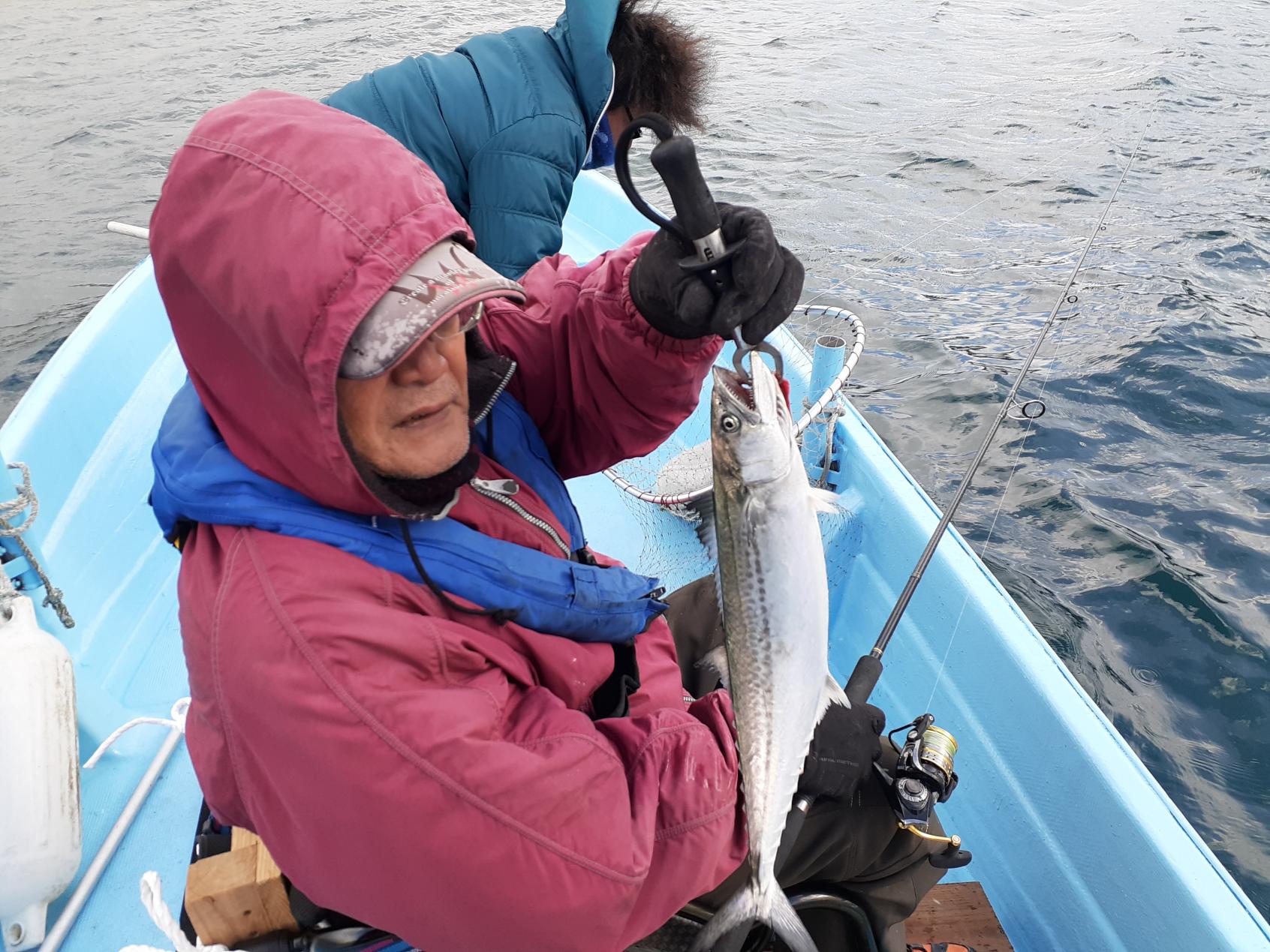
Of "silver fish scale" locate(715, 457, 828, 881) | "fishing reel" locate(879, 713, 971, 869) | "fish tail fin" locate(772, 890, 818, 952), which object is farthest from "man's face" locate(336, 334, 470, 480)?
"fishing reel" locate(879, 713, 971, 869)

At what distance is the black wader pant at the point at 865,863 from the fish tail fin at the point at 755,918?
0.21m

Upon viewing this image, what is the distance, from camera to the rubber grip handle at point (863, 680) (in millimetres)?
2518

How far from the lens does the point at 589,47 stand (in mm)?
3533

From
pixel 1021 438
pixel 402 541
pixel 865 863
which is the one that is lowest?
pixel 1021 438

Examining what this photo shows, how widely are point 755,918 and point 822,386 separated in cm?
250

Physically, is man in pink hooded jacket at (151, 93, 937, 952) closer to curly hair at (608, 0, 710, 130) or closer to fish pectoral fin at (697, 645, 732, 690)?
fish pectoral fin at (697, 645, 732, 690)

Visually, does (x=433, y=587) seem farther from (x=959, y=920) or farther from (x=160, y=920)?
(x=959, y=920)

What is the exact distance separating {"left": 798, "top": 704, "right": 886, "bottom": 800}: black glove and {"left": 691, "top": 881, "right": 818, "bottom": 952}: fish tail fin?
281mm

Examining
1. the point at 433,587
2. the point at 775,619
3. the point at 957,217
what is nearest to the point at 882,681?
the point at 775,619

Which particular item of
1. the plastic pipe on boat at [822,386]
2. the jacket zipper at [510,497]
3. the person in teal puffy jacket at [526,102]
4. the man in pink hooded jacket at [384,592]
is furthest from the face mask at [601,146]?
the jacket zipper at [510,497]

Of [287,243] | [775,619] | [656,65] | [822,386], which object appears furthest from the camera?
[822,386]

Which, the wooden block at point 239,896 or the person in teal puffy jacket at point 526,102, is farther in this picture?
the person in teal puffy jacket at point 526,102

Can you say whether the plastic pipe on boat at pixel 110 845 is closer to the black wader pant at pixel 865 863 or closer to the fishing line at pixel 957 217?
the black wader pant at pixel 865 863

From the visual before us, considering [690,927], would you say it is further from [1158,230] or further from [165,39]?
[165,39]
